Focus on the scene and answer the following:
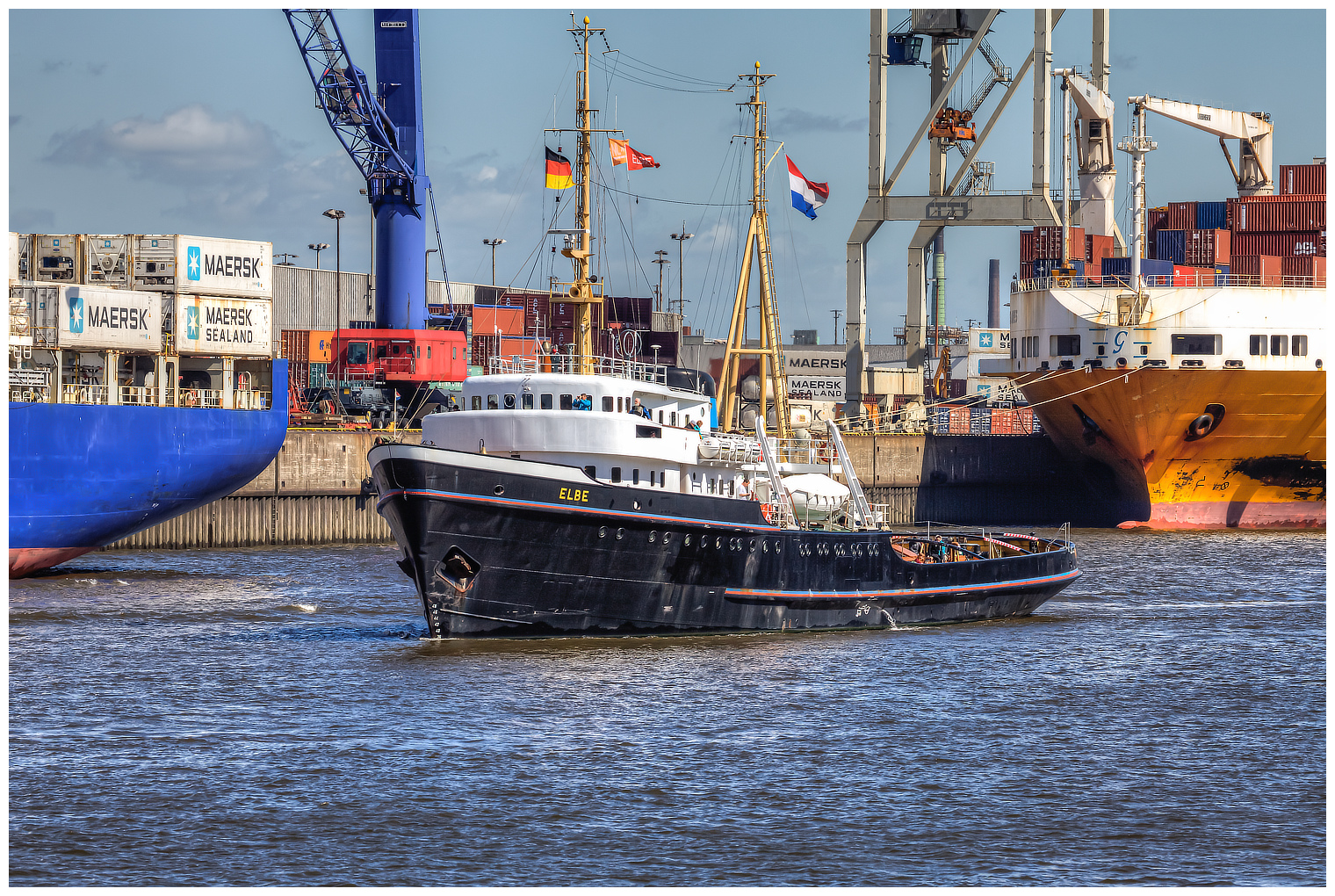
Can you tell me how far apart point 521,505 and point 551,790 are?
8.97 meters

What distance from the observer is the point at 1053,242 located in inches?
3012

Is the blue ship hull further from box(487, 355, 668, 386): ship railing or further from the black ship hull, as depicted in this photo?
the black ship hull

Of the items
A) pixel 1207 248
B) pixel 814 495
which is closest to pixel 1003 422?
pixel 1207 248

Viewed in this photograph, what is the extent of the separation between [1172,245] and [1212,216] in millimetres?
2994

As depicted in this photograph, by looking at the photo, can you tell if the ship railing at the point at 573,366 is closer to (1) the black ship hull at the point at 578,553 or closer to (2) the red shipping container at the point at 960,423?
(1) the black ship hull at the point at 578,553

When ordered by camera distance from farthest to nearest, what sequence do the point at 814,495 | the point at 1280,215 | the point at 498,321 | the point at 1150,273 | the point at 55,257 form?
the point at 498,321
the point at 1280,215
the point at 1150,273
the point at 55,257
the point at 814,495

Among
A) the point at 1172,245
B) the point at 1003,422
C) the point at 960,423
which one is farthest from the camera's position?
the point at 960,423

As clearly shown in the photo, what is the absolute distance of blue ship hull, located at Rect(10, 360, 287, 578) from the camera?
41219 mm

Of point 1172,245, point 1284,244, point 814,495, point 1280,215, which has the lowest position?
point 814,495

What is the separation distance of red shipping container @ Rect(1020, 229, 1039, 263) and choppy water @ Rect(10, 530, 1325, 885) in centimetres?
4485

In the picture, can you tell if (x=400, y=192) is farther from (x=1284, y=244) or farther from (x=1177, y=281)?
(x=1284, y=244)

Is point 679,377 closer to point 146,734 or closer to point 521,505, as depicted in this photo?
point 521,505

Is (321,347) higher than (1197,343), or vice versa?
(321,347)

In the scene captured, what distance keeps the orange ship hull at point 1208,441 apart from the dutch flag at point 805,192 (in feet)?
67.9
